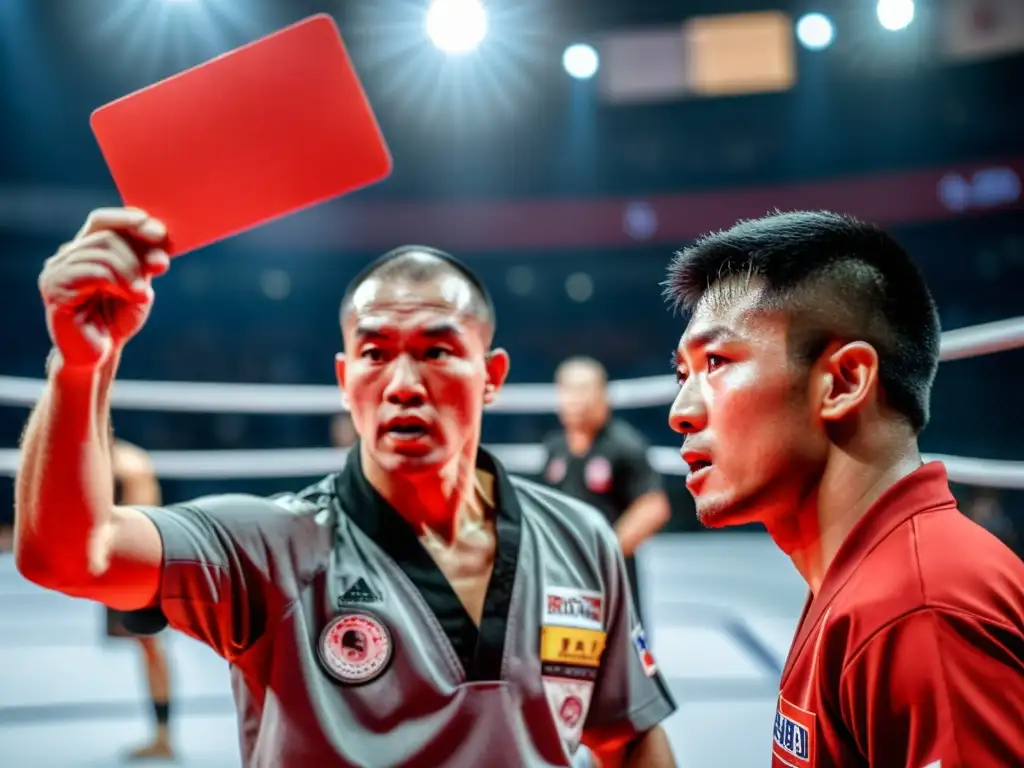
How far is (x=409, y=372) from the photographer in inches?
52.4

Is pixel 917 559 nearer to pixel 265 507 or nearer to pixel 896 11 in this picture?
pixel 265 507

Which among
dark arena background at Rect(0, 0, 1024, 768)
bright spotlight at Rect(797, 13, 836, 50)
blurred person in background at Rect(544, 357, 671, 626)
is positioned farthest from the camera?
bright spotlight at Rect(797, 13, 836, 50)

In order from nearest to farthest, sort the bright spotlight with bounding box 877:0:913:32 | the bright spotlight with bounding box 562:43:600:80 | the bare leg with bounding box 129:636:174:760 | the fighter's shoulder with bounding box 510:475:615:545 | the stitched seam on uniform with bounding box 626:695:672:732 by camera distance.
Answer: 1. the stitched seam on uniform with bounding box 626:695:672:732
2. the fighter's shoulder with bounding box 510:475:615:545
3. the bare leg with bounding box 129:636:174:760
4. the bright spotlight with bounding box 877:0:913:32
5. the bright spotlight with bounding box 562:43:600:80

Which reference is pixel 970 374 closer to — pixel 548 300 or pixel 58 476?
pixel 548 300

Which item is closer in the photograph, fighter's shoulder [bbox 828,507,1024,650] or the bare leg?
fighter's shoulder [bbox 828,507,1024,650]

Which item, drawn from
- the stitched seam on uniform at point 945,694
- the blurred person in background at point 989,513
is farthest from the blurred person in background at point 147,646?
the blurred person in background at point 989,513

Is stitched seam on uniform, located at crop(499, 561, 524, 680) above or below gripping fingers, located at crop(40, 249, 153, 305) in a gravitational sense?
below

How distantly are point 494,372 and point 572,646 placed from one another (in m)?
0.46

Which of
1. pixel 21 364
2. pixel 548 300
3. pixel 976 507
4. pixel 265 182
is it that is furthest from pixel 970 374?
pixel 21 364

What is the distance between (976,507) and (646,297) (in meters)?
6.65

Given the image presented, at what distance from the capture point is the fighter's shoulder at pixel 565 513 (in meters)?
1.48

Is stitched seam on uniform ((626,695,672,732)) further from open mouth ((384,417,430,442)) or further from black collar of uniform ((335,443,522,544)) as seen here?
open mouth ((384,417,430,442))

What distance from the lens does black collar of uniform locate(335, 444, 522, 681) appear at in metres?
1.26

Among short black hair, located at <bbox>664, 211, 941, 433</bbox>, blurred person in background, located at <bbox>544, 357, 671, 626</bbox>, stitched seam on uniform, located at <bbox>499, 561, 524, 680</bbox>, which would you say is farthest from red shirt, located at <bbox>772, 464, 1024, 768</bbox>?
blurred person in background, located at <bbox>544, 357, 671, 626</bbox>
